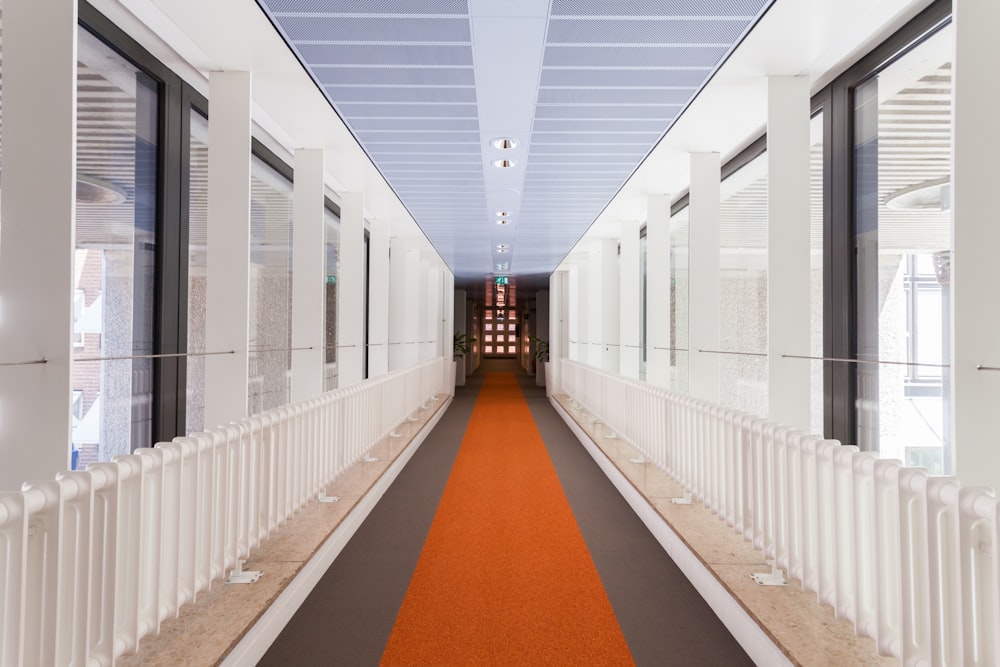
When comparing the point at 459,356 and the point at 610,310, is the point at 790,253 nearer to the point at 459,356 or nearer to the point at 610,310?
the point at 610,310

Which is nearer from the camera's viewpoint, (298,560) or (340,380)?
(298,560)

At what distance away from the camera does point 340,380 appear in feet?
22.2

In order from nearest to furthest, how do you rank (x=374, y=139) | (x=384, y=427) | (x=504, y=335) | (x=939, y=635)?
(x=939, y=635)
(x=374, y=139)
(x=384, y=427)
(x=504, y=335)

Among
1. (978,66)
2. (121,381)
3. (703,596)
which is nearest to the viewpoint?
(978,66)

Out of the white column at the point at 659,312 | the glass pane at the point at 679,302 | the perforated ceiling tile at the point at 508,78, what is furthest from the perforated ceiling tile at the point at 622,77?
the glass pane at the point at 679,302

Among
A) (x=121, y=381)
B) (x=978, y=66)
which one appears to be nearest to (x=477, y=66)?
(x=978, y=66)

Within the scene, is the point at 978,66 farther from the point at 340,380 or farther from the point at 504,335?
the point at 504,335

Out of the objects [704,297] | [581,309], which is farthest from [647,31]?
[581,309]

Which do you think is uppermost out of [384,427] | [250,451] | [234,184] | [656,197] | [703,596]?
[656,197]

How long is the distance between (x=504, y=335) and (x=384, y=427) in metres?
33.3

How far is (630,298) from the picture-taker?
8.91m

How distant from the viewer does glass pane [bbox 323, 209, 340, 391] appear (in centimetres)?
862

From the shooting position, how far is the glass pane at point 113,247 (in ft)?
11.7

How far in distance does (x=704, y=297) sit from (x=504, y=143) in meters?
2.33
